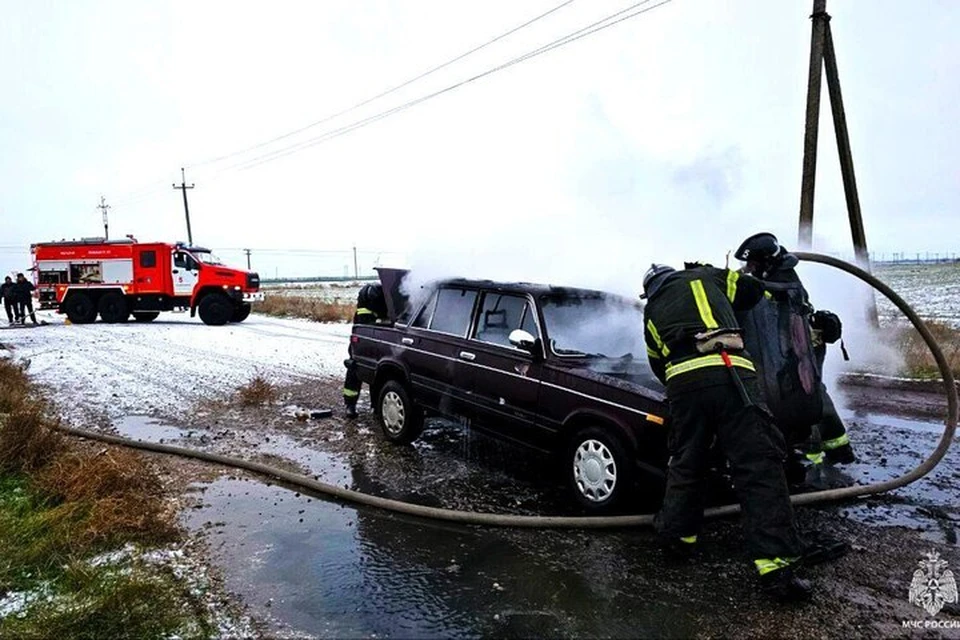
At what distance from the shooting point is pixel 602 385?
427 cm

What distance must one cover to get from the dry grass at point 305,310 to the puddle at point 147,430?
14.5 metres

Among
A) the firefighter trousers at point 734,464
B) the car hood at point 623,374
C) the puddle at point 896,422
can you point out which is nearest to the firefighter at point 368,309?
the car hood at point 623,374

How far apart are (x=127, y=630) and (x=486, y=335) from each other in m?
3.25

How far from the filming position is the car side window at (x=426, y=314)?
6066 millimetres

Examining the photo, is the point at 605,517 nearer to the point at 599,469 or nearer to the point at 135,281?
the point at 599,469

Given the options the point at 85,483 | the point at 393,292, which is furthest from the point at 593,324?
the point at 85,483

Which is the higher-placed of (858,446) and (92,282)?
(92,282)

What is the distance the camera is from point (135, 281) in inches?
864

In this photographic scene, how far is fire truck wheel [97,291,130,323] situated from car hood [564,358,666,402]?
71.7ft

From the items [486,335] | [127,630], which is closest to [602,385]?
[486,335]

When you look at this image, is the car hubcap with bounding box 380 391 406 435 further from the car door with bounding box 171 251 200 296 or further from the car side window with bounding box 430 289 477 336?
the car door with bounding box 171 251 200 296

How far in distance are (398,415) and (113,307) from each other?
2013 cm

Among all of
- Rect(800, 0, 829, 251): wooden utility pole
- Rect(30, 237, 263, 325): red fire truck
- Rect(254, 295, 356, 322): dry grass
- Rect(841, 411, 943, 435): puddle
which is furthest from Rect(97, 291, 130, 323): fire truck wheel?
Rect(841, 411, 943, 435): puddle

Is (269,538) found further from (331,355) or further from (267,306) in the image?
(267,306)
